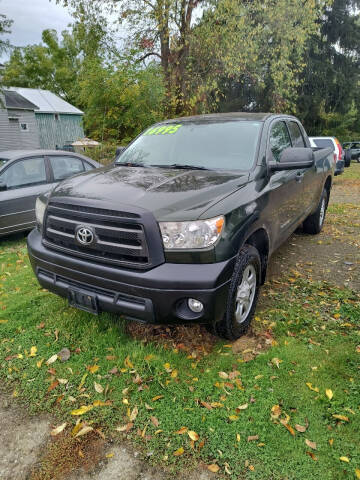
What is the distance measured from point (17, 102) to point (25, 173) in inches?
844


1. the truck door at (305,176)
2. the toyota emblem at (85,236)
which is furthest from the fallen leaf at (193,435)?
the truck door at (305,176)

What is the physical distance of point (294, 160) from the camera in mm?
3156

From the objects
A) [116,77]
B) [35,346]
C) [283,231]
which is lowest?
[35,346]

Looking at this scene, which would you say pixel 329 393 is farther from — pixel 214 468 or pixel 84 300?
pixel 84 300

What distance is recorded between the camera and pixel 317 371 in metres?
2.59

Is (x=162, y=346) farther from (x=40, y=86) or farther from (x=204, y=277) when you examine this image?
(x=40, y=86)

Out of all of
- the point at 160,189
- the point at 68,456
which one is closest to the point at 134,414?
the point at 68,456

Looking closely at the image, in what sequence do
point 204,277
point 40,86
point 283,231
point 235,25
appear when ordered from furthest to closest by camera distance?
1. point 40,86
2. point 235,25
3. point 283,231
4. point 204,277

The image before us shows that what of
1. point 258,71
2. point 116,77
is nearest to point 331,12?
point 258,71

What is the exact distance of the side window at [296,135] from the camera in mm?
4389

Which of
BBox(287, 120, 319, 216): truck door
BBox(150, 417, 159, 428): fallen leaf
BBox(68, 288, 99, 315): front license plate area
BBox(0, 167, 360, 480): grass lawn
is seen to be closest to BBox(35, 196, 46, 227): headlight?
BBox(68, 288, 99, 315): front license plate area

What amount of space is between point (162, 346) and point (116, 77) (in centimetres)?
939

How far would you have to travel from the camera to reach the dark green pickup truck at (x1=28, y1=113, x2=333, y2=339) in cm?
226

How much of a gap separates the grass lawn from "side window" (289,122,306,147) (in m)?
2.18
